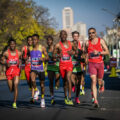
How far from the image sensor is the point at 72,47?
10.8 meters

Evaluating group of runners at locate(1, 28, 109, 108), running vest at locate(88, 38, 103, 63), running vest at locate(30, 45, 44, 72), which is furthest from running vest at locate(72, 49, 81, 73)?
running vest at locate(88, 38, 103, 63)

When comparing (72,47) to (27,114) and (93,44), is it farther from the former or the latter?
(27,114)

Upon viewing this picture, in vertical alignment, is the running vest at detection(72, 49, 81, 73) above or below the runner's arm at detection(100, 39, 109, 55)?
below

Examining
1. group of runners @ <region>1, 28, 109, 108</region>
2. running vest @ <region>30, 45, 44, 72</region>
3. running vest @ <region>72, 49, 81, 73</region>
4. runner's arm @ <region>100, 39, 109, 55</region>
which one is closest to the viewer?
runner's arm @ <region>100, 39, 109, 55</region>

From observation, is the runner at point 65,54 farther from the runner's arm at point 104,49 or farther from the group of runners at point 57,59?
the runner's arm at point 104,49

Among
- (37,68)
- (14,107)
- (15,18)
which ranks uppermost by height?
(15,18)

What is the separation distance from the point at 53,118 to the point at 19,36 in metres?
41.0

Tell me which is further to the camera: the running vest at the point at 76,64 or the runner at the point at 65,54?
the running vest at the point at 76,64

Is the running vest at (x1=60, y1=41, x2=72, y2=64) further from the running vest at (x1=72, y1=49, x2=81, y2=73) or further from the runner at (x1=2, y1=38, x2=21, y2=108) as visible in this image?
the runner at (x1=2, y1=38, x2=21, y2=108)

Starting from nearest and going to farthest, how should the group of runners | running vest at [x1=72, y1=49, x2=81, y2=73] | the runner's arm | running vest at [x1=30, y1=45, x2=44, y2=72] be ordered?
1. the runner's arm
2. the group of runners
3. running vest at [x1=30, y1=45, x2=44, y2=72]
4. running vest at [x1=72, y1=49, x2=81, y2=73]

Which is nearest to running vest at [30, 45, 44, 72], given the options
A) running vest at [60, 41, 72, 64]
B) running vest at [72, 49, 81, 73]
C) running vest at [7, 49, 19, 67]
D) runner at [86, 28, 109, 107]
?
running vest at [7, 49, 19, 67]

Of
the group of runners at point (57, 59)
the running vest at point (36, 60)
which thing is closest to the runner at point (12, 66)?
the group of runners at point (57, 59)

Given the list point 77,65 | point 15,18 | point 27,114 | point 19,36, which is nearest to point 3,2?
point 15,18

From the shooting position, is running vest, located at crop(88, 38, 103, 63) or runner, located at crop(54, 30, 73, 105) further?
runner, located at crop(54, 30, 73, 105)
